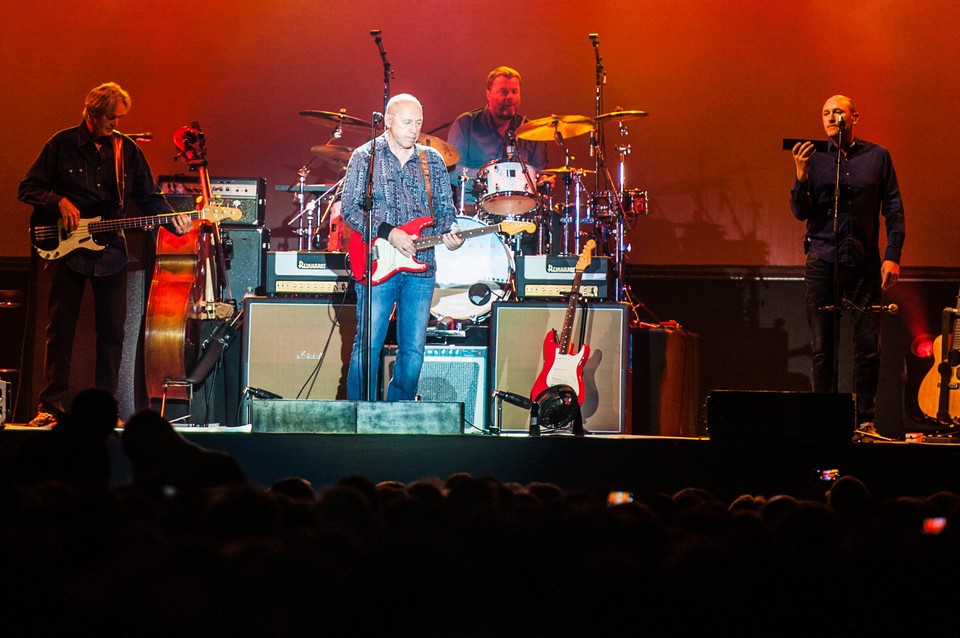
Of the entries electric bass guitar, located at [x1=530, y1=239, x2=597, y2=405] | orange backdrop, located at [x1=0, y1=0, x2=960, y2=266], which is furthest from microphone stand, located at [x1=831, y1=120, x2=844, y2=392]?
orange backdrop, located at [x1=0, y1=0, x2=960, y2=266]

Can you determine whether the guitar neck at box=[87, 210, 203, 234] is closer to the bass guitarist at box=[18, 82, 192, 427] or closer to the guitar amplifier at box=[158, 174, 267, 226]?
the bass guitarist at box=[18, 82, 192, 427]

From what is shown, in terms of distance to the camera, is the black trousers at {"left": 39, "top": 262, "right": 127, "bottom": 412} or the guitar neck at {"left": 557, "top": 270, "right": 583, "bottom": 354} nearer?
the black trousers at {"left": 39, "top": 262, "right": 127, "bottom": 412}

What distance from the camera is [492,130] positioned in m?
7.95

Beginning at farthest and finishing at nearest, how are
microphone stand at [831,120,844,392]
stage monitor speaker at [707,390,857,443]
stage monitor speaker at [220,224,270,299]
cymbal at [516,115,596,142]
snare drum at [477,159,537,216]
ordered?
cymbal at [516,115,596,142]
stage monitor speaker at [220,224,270,299]
snare drum at [477,159,537,216]
microphone stand at [831,120,844,392]
stage monitor speaker at [707,390,857,443]

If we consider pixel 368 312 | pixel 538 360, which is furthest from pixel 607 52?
pixel 368 312

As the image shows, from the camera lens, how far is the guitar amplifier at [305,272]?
6590 mm

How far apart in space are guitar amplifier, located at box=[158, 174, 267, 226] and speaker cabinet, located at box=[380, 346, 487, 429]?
1605 mm

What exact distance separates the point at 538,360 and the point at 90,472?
154 inches

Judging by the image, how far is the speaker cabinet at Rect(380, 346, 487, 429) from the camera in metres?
6.30

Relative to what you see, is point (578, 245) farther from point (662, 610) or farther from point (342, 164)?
point (662, 610)

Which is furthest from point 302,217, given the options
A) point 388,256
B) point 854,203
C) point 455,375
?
point 854,203

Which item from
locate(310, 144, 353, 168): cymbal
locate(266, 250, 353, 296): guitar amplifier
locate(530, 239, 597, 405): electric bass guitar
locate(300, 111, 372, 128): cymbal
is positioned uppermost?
locate(300, 111, 372, 128): cymbal

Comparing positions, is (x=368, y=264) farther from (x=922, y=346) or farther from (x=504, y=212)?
(x=922, y=346)

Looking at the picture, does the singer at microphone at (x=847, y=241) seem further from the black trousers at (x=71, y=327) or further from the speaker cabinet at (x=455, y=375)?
the black trousers at (x=71, y=327)
